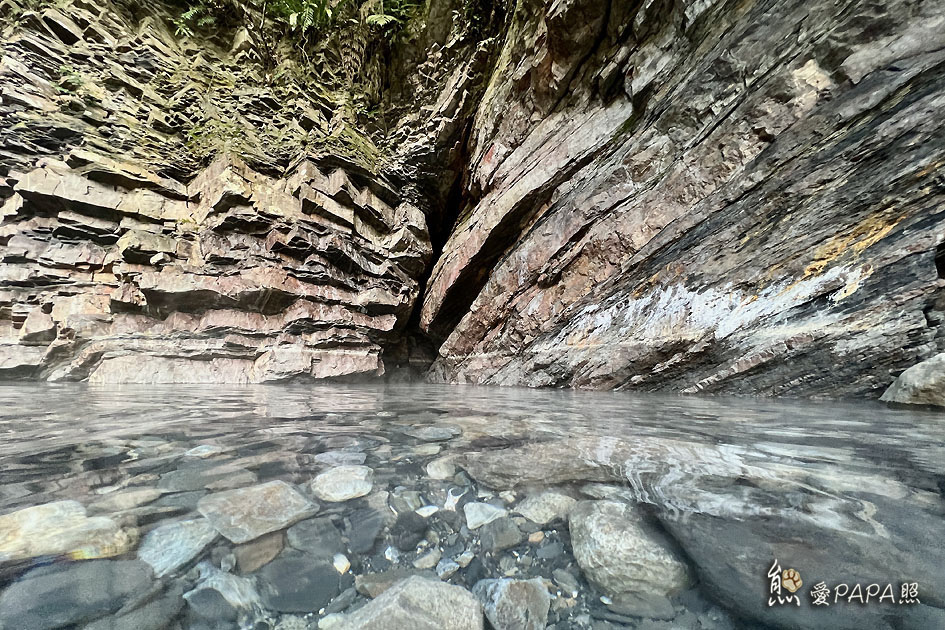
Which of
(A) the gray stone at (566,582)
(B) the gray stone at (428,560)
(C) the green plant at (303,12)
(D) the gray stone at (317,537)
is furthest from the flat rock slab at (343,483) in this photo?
(C) the green plant at (303,12)

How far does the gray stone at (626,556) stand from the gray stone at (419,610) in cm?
31

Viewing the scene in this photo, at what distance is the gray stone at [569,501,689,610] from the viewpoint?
0.77 metres

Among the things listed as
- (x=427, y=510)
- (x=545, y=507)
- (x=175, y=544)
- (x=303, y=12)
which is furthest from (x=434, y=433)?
(x=303, y=12)

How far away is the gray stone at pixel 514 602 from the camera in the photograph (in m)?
0.74

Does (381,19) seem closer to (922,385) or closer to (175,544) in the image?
(175,544)

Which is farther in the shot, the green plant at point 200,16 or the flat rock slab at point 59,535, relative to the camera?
the green plant at point 200,16

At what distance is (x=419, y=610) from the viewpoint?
2.41ft

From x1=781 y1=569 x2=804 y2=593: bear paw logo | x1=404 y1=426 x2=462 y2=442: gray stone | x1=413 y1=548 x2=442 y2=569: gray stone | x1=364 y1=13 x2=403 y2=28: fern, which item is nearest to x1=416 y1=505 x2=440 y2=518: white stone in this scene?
x1=413 y1=548 x2=442 y2=569: gray stone

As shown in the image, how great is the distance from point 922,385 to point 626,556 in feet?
14.0

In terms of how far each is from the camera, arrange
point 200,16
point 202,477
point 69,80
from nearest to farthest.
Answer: point 202,477 < point 69,80 < point 200,16

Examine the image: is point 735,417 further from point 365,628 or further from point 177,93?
point 177,93

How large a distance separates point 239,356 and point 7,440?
897 centimetres

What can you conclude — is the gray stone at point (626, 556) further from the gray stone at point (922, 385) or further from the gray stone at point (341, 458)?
the gray stone at point (922, 385)

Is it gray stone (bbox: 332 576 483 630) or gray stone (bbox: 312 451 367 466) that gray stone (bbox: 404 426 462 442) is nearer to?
gray stone (bbox: 312 451 367 466)
